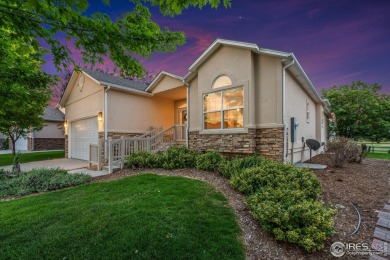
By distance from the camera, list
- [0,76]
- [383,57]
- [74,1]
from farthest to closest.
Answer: [383,57]
[0,76]
[74,1]

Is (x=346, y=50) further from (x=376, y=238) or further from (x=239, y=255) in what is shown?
(x=239, y=255)

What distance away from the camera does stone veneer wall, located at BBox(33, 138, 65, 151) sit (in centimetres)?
2092

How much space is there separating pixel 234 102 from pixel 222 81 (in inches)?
41.9

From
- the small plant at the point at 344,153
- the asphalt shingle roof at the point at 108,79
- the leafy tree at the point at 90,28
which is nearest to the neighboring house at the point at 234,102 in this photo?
the asphalt shingle roof at the point at 108,79

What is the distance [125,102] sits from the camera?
1145 centimetres

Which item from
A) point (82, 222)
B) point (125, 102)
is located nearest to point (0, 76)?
point (82, 222)

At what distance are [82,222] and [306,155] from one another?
10036mm

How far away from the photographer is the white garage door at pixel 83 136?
11.9 metres

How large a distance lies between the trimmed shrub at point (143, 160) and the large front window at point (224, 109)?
2.61 metres

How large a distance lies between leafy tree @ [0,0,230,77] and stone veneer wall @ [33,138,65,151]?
23.2 m

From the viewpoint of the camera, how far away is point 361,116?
19188mm

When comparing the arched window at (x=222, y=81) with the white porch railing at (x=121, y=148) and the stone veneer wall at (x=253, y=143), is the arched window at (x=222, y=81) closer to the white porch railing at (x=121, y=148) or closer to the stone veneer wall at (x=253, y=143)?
the stone veneer wall at (x=253, y=143)

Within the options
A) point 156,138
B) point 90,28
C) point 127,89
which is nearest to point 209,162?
point 156,138

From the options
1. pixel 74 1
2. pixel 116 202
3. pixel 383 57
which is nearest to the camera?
pixel 74 1
